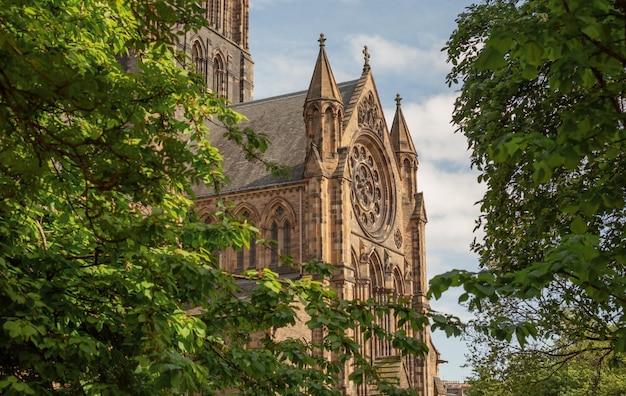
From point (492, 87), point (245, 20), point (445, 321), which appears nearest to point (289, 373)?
point (445, 321)

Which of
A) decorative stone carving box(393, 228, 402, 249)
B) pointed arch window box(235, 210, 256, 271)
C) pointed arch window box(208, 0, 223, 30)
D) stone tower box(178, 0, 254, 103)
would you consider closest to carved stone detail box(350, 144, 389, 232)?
decorative stone carving box(393, 228, 402, 249)

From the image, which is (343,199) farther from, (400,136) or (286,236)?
(400,136)

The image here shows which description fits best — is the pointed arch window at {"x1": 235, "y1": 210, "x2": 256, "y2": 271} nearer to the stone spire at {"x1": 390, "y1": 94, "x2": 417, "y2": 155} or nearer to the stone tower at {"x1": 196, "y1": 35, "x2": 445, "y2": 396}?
the stone tower at {"x1": 196, "y1": 35, "x2": 445, "y2": 396}

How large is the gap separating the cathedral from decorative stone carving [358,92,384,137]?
86 mm

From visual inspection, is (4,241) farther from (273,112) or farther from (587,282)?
(273,112)

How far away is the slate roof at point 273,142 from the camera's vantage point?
39.2 m

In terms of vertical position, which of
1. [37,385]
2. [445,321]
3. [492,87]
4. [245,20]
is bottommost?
[37,385]

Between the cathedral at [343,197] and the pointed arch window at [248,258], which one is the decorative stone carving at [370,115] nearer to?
the cathedral at [343,197]

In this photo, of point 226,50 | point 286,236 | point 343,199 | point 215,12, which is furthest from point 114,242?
point 215,12

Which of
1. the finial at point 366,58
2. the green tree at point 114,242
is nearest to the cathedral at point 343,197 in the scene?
the finial at point 366,58

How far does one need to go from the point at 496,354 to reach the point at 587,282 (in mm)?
15195

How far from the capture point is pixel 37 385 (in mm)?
7863

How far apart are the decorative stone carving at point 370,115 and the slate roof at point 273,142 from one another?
923 millimetres

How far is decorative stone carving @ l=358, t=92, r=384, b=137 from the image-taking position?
41.5 m
